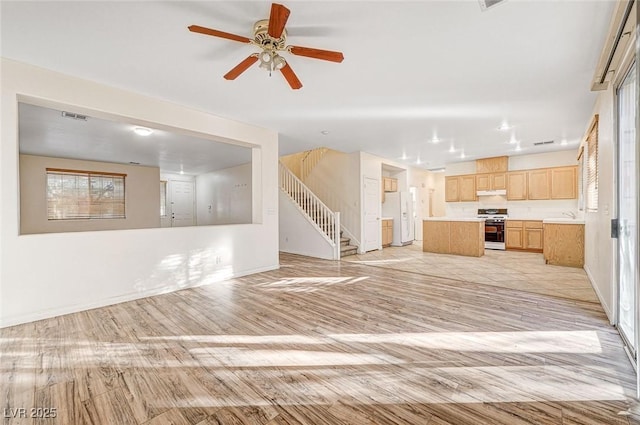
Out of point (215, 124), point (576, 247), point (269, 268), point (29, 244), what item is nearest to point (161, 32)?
point (215, 124)

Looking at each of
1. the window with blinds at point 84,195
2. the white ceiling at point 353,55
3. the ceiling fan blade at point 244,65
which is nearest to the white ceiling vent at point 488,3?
the white ceiling at point 353,55

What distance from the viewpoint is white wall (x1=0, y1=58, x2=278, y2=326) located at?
2.85 m

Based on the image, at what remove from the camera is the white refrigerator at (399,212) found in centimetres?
888

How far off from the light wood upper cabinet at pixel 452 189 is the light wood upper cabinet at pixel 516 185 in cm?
135

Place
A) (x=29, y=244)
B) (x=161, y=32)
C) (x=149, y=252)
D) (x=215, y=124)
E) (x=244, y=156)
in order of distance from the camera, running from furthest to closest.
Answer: (x=244, y=156) < (x=215, y=124) < (x=149, y=252) < (x=29, y=244) < (x=161, y=32)

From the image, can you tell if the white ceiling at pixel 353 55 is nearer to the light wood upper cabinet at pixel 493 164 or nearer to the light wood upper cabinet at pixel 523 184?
the light wood upper cabinet at pixel 523 184

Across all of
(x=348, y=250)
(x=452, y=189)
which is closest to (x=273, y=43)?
(x=348, y=250)

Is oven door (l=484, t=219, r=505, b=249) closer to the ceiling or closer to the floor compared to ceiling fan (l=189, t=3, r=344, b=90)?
closer to the floor

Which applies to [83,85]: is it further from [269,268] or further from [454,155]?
[454,155]

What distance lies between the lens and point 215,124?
450 centimetres

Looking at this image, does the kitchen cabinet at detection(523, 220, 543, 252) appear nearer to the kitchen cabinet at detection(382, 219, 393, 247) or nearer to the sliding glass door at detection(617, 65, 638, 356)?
the kitchen cabinet at detection(382, 219, 393, 247)

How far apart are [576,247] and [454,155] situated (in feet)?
11.8

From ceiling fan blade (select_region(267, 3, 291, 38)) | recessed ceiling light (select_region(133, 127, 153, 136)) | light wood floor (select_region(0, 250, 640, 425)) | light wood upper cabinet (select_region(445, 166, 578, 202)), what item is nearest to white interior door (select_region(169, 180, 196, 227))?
recessed ceiling light (select_region(133, 127, 153, 136))

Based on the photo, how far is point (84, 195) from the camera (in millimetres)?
7586
